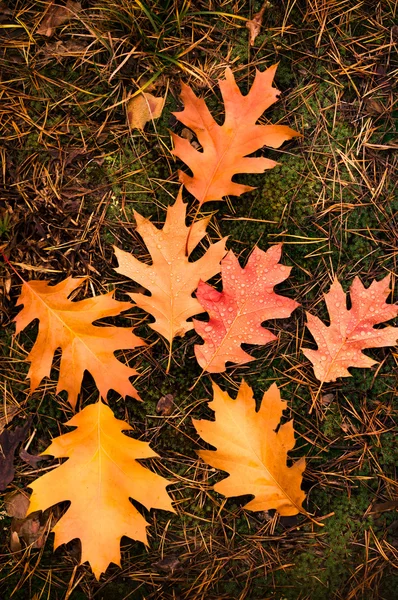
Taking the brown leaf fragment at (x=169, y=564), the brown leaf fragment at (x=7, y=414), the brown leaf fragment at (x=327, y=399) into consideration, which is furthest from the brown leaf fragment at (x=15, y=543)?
the brown leaf fragment at (x=327, y=399)

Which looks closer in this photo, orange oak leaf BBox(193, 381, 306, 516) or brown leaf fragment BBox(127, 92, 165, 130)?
orange oak leaf BBox(193, 381, 306, 516)

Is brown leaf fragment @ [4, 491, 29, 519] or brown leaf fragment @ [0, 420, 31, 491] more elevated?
brown leaf fragment @ [0, 420, 31, 491]

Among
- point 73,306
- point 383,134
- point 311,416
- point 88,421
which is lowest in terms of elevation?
point 311,416

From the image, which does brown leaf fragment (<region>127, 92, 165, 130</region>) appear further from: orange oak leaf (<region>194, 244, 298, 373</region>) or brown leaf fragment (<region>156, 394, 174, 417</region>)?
brown leaf fragment (<region>156, 394, 174, 417</region>)

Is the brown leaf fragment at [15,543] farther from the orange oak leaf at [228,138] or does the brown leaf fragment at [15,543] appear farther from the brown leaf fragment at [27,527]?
the orange oak leaf at [228,138]

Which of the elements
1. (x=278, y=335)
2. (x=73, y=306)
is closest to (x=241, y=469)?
(x=278, y=335)

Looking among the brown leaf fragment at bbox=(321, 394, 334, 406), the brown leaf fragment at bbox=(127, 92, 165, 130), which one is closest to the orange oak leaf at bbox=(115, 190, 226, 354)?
the brown leaf fragment at bbox=(127, 92, 165, 130)

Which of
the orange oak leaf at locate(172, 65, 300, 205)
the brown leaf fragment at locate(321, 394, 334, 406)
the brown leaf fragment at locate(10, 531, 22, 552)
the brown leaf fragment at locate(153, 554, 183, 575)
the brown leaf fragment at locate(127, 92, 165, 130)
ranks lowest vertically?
the brown leaf fragment at locate(153, 554, 183, 575)

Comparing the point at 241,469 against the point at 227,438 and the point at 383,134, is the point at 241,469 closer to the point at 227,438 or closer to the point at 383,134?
A: the point at 227,438
